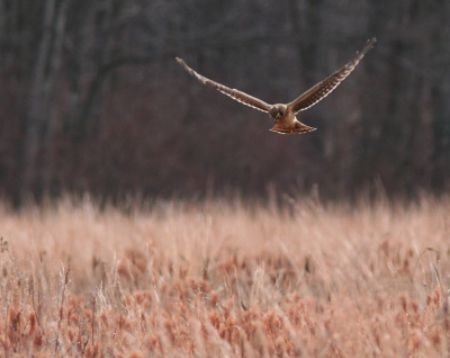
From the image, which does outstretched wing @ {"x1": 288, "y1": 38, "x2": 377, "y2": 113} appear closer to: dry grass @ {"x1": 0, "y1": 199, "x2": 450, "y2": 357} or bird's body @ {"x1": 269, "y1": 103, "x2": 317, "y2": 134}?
bird's body @ {"x1": 269, "y1": 103, "x2": 317, "y2": 134}

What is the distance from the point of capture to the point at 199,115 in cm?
2119

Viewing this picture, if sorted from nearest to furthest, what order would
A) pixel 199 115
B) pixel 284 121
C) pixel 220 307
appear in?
pixel 284 121 → pixel 220 307 → pixel 199 115

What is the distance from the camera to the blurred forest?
50.2 ft

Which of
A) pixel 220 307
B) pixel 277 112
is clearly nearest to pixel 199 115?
pixel 220 307

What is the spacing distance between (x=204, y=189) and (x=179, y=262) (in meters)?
11.2

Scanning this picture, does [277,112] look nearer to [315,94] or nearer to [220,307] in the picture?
[315,94]

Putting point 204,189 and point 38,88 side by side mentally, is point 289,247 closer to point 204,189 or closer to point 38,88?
point 38,88

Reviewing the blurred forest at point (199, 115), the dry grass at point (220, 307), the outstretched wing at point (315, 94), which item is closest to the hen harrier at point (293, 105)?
the outstretched wing at point (315, 94)

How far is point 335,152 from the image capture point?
18641 mm

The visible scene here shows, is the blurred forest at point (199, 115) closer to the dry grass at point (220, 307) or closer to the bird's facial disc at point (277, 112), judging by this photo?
the dry grass at point (220, 307)

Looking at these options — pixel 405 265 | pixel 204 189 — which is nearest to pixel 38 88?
pixel 204 189

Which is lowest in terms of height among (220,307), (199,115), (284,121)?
(199,115)

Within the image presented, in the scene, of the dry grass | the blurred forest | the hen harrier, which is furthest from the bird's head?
the blurred forest

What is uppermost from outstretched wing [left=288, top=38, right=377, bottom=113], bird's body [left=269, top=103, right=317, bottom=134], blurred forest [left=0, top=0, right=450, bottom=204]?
outstretched wing [left=288, top=38, right=377, bottom=113]
